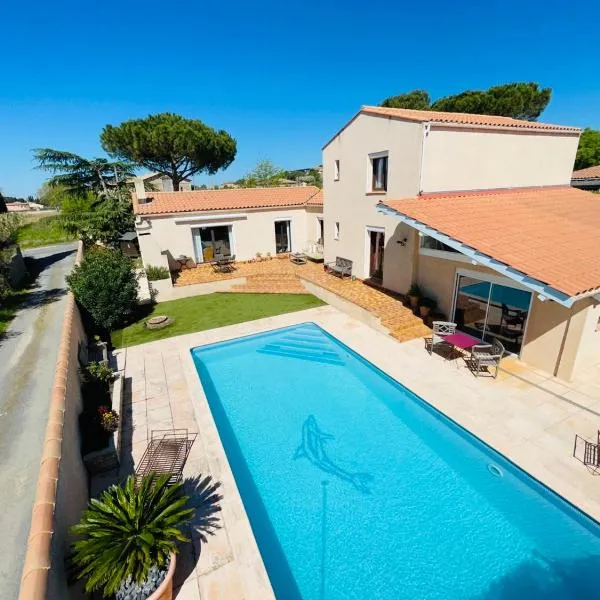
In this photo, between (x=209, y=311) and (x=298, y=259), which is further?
(x=298, y=259)

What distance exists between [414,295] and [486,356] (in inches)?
215

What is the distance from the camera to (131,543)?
5.27 m

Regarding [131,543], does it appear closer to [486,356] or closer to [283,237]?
[486,356]

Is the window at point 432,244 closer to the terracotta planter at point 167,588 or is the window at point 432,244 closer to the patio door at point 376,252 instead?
the patio door at point 376,252

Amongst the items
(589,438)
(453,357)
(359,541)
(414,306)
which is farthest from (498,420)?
(414,306)

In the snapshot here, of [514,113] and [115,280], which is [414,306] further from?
[514,113]

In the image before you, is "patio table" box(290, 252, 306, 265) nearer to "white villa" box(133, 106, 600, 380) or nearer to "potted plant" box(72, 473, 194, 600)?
"white villa" box(133, 106, 600, 380)

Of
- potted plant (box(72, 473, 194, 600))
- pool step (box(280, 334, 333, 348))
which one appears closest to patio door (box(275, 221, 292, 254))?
pool step (box(280, 334, 333, 348))

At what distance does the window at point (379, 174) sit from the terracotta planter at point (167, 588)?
17218mm

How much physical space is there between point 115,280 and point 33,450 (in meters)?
9.12

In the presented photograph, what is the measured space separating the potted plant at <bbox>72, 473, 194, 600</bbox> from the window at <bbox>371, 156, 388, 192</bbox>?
1660cm

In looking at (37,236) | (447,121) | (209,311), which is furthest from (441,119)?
(37,236)

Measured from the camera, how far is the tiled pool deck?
6.24 metres

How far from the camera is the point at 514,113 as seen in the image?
4291 cm
